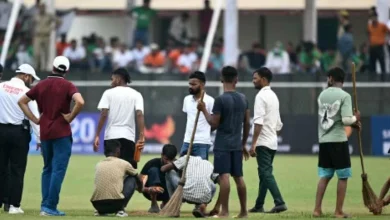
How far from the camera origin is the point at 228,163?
55.8 feet

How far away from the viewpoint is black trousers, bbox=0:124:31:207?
17.9m

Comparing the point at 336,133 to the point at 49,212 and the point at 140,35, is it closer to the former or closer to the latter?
the point at 49,212

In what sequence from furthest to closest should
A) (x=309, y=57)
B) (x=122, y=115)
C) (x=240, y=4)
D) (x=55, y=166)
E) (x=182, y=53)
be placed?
1. (x=240, y=4)
2. (x=182, y=53)
3. (x=309, y=57)
4. (x=122, y=115)
5. (x=55, y=166)

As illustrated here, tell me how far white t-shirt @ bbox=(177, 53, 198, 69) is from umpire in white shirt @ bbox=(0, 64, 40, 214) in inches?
712

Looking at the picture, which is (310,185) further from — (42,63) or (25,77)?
(42,63)

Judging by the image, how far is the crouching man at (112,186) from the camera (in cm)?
1717

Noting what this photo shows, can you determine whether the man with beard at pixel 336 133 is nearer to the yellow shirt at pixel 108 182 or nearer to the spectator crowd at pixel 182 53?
the yellow shirt at pixel 108 182

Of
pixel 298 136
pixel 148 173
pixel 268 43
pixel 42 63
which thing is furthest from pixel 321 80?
pixel 268 43

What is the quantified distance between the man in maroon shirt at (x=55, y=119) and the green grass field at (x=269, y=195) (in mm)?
428

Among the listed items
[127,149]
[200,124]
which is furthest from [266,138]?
[127,149]

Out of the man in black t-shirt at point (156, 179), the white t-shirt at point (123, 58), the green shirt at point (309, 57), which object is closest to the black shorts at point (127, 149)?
the man in black t-shirt at point (156, 179)

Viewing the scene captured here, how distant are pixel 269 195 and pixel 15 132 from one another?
242 inches

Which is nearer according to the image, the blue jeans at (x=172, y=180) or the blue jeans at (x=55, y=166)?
the blue jeans at (x=55, y=166)

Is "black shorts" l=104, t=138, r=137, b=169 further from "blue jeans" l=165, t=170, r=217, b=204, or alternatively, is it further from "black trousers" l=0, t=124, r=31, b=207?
"black trousers" l=0, t=124, r=31, b=207
